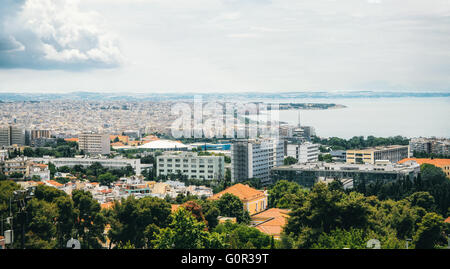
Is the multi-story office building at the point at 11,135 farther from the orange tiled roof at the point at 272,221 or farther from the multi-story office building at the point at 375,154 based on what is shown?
the multi-story office building at the point at 375,154

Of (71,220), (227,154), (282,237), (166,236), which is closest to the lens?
(166,236)

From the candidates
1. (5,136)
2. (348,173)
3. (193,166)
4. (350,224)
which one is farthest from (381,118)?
(350,224)

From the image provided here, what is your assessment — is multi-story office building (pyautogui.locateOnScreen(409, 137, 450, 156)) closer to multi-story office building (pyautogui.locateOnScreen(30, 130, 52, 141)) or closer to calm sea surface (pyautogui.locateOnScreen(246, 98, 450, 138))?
calm sea surface (pyautogui.locateOnScreen(246, 98, 450, 138))

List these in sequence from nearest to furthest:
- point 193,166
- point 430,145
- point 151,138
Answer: point 193,166 → point 430,145 → point 151,138

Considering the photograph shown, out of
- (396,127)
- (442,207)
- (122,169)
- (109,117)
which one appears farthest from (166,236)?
(109,117)

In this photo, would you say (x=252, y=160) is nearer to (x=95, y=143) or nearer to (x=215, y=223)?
(x=215, y=223)

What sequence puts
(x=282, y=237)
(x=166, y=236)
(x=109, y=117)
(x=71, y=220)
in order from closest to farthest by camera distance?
(x=166, y=236), (x=282, y=237), (x=71, y=220), (x=109, y=117)
